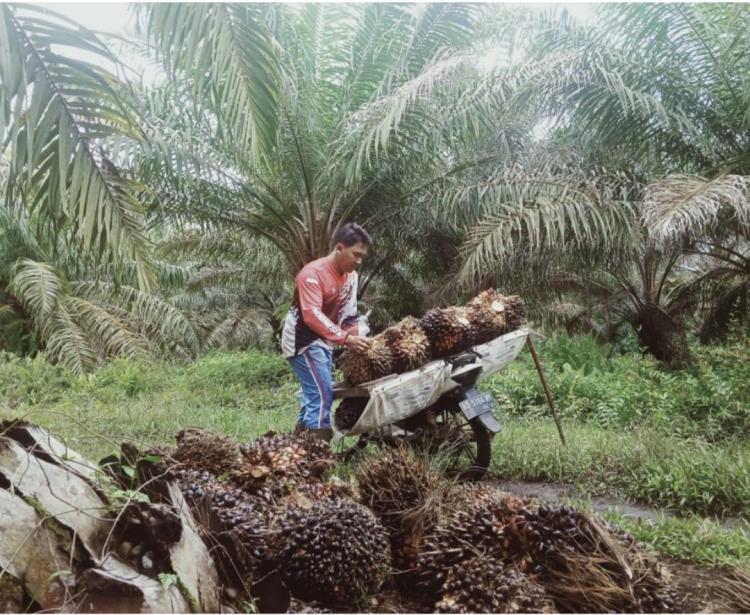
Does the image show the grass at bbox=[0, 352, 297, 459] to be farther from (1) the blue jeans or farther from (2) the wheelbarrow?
(2) the wheelbarrow

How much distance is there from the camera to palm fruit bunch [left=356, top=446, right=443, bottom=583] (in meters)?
2.43

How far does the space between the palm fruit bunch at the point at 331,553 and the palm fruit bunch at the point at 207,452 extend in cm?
73

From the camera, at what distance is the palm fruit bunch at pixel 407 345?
148 inches

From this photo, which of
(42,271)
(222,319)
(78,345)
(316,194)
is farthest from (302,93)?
(222,319)

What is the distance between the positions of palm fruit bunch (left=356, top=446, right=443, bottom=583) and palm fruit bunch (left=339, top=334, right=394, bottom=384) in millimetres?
925

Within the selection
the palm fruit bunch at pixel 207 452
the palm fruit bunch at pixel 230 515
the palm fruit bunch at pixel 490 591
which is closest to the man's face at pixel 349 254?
the palm fruit bunch at pixel 207 452

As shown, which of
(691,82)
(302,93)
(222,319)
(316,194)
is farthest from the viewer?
(222,319)

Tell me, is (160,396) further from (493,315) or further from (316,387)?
(493,315)

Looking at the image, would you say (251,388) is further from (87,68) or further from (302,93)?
(87,68)

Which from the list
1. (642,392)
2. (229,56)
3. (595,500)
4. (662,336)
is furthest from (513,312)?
(662,336)

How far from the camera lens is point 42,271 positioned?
10250 millimetres

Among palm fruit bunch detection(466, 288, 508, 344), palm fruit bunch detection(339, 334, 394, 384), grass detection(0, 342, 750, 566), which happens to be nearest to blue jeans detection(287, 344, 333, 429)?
palm fruit bunch detection(339, 334, 394, 384)

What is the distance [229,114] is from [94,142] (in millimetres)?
882

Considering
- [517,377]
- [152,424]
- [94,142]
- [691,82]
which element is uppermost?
[691,82]
